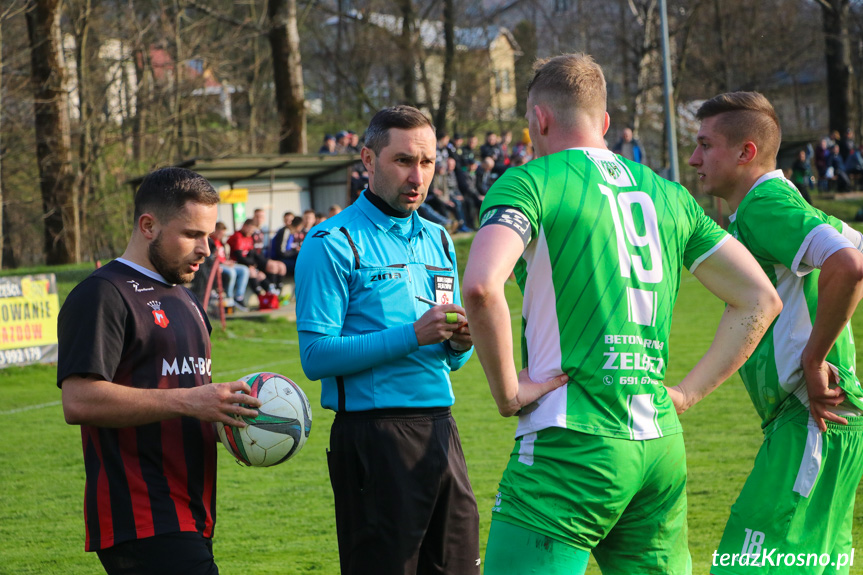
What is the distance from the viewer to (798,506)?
333cm

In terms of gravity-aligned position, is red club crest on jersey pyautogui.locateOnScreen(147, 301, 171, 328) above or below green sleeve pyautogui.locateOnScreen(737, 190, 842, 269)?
below

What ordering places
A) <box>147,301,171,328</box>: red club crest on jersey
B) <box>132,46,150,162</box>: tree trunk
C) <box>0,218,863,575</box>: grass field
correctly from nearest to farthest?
<box>147,301,171,328</box>: red club crest on jersey → <box>0,218,863,575</box>: grass field → <box>132,46,150,162</box>: tree trunk

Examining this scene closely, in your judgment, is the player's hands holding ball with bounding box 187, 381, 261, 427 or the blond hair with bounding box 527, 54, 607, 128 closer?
the blond hair with bounding box 527, 54, 607, 128

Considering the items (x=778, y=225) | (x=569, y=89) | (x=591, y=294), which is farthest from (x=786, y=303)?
(x=569, y=89)

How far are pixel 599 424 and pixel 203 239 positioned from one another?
63.4 inches

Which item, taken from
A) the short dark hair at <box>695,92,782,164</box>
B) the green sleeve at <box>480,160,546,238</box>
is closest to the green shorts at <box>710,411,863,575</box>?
the short dark hair at <box>695,92,782,164</box>

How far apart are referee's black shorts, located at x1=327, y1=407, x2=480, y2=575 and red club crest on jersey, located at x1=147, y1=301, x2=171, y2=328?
30.3 inches

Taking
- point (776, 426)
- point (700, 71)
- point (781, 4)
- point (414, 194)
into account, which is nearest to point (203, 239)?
point (414, 194)

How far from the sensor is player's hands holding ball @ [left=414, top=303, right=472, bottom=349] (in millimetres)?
3188

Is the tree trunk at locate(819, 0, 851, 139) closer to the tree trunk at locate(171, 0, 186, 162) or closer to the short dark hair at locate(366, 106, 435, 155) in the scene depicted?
the tree trunk at locate(171, 0, 186, 162)

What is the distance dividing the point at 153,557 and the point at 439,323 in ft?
4.18

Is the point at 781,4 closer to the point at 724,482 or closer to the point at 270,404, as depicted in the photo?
the point at 724,482

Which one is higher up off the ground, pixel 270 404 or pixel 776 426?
pixel 270 404

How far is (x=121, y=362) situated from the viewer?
302 cm
